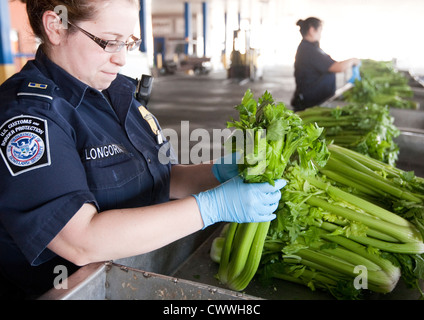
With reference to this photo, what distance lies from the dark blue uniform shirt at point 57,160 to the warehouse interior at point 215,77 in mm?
202

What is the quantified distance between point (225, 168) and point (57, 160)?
30.5 inches

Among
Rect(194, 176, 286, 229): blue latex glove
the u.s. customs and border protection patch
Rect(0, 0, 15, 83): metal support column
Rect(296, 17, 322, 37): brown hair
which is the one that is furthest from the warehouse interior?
Rect(296, 17, 322, 37): brown hair

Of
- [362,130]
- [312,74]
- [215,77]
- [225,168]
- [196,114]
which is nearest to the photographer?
[225,168]

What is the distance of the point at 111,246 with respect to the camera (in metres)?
1.04

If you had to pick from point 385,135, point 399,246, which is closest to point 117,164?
point 399,246

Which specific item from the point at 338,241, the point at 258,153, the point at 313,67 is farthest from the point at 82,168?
the point at 313,67

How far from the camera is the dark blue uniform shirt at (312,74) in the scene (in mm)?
4758

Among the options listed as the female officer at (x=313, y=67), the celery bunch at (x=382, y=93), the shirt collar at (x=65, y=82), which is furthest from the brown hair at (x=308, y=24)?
the shirt collar at (x=65, y=82)

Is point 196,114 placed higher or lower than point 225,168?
lower

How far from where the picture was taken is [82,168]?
1.10 meters

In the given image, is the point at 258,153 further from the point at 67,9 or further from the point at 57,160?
the point at 67,9

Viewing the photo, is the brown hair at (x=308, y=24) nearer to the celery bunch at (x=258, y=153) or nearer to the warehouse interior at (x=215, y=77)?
the warehouse interior at (x=215, y=77)

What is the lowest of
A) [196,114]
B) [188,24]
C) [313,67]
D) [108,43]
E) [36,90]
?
[196,114]

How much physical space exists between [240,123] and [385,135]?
1731mm
